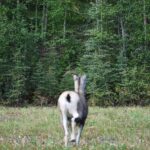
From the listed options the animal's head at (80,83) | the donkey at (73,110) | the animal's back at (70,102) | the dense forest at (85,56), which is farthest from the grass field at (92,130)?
the dense forest at (85,56)

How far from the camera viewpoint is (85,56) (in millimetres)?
35344

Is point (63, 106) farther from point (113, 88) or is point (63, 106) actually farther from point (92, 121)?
point (113, 88)

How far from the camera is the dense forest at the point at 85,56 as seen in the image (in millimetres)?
35375

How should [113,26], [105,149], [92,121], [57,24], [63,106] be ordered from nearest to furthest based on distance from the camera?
[105,149] < [63,106] < [92,121] < [113,26] < [57,24]

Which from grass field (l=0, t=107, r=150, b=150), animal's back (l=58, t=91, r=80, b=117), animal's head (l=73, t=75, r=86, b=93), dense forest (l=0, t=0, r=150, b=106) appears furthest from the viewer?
dense forest (l=0, t=0, r=150, b=106)

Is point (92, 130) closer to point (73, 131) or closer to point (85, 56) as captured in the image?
point (73, 131)

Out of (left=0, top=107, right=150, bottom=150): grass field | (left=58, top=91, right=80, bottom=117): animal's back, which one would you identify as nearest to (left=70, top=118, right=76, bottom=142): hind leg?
(left=58, top=91, right=80, bottom=117): animal's back

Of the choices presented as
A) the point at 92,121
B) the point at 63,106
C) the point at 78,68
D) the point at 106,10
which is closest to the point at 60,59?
the point at 78,68

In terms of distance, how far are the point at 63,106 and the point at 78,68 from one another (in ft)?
83.6

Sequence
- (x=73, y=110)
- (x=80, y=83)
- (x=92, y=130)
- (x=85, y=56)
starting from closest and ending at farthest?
(x=73, y=110)
(x=80, y=83)
(x=92, y=130)
(x=85, y=56)

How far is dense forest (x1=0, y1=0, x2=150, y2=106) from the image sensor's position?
35.4 meters

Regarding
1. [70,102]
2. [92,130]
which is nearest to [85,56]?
[92,130]

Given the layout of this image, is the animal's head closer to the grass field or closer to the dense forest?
the grass field

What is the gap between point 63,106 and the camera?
11352mm
